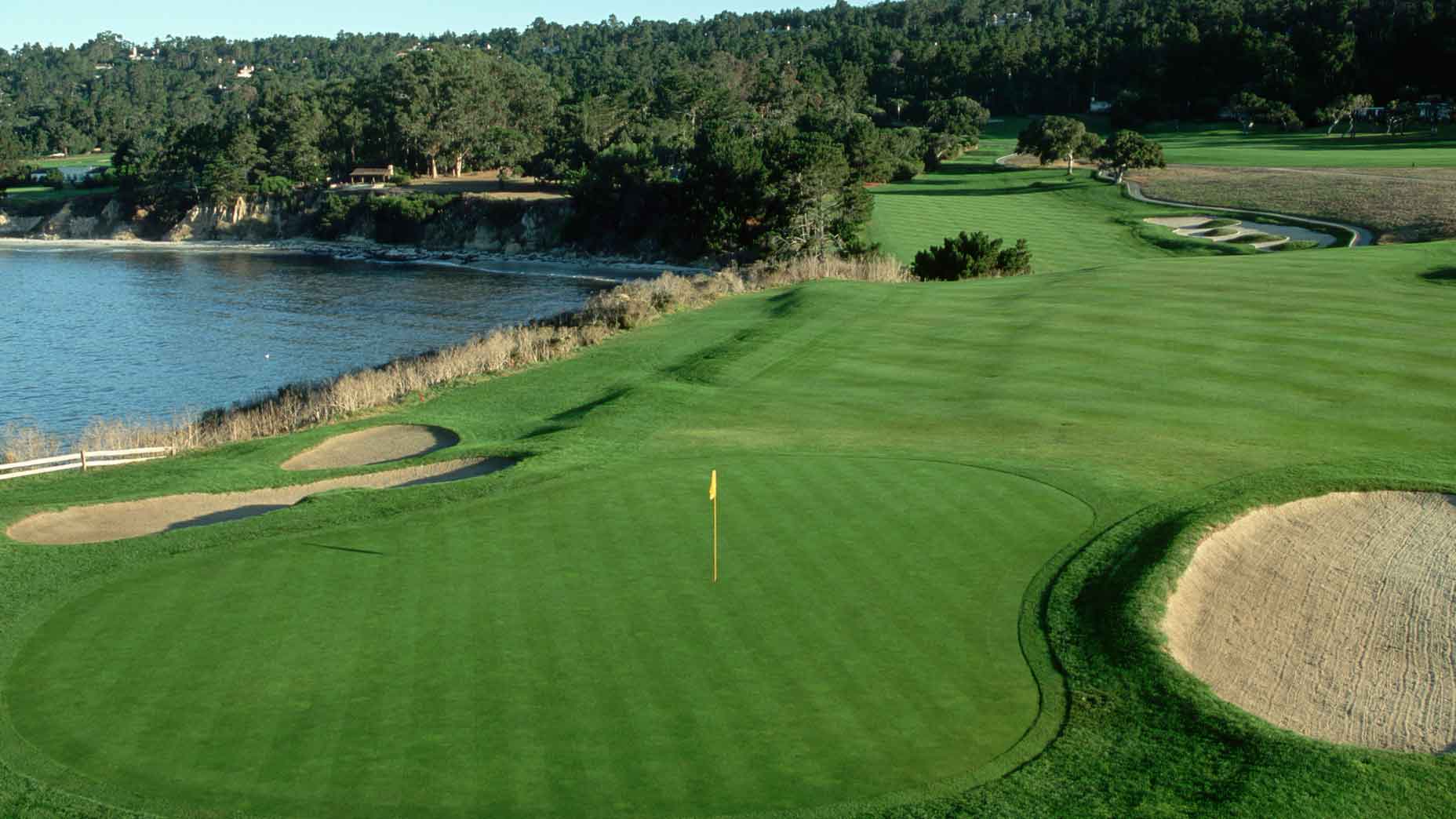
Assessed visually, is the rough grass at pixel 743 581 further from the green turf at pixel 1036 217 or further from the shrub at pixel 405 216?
the shrub at pixel 405 216

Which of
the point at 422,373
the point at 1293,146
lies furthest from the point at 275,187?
the point at 422,373

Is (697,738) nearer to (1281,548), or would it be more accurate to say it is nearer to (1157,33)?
(1281,548)

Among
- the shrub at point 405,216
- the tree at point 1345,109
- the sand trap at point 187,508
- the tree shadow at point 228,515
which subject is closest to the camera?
the sand trap at point 187,508

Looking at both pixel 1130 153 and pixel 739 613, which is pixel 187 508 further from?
pixel 1130 153

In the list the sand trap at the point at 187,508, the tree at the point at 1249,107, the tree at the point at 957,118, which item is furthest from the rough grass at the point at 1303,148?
the sand trap at the point at 187,508

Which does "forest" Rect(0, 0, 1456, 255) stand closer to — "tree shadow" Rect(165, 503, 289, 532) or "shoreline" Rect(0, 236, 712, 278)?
"shoreline" Rect(0, 236, 712, 278)
